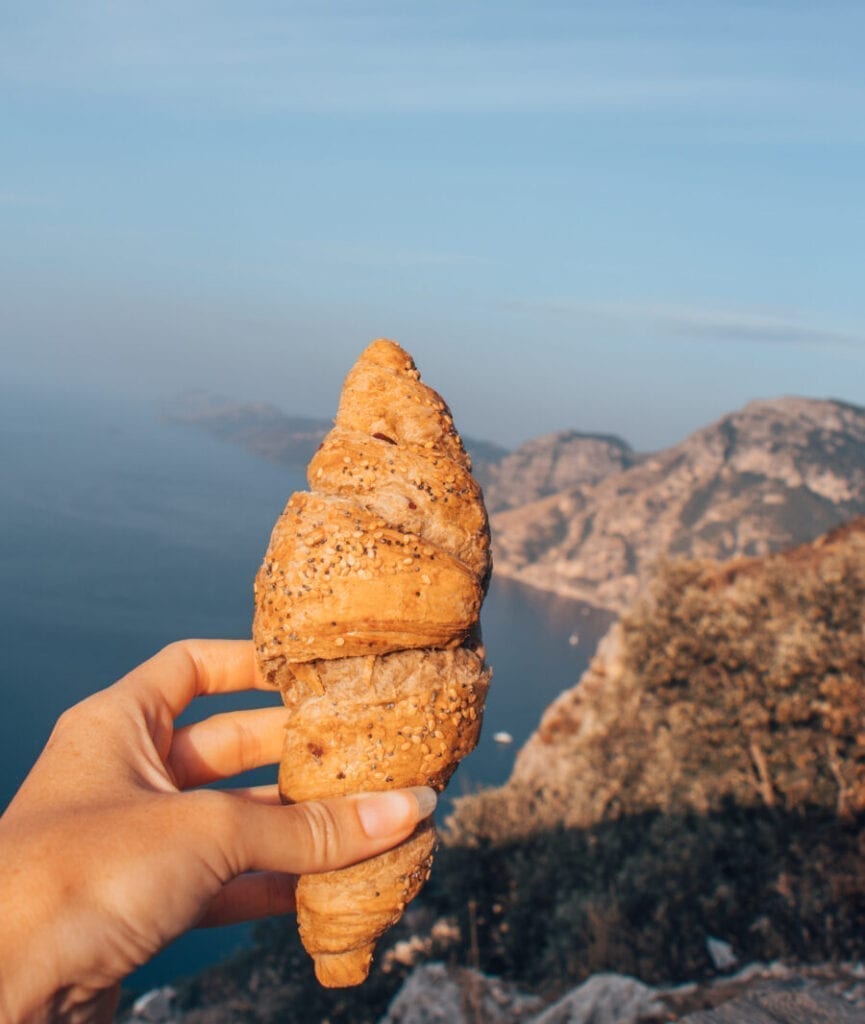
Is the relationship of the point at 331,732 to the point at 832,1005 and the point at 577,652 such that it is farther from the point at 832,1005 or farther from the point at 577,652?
the point at 577,652

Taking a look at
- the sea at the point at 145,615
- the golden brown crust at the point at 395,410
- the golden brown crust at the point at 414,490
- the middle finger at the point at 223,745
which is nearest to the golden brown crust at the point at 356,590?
the golden brown crust at the point at 414,490

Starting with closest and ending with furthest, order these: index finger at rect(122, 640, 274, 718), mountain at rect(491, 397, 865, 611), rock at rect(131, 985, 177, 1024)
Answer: index finger at rect(122, 640, 274, 718) → rock at rect(131, 985, 177, 1024) → mountain at rect(491, 397, 865, 611)

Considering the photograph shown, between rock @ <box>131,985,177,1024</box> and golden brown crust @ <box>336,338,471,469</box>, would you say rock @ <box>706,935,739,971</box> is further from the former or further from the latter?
rock @ <box>131,985,177,1024</box>

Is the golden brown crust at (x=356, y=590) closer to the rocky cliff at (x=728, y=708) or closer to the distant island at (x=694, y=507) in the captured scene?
the rocky cliff at (x=728, y=708)

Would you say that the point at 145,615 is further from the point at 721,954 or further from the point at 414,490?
the point at 414,490

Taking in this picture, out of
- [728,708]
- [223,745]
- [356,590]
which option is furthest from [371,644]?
[728,708]

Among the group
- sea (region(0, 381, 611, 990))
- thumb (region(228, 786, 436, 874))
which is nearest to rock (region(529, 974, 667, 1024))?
thumb (region(228, 786, 436, 874))
